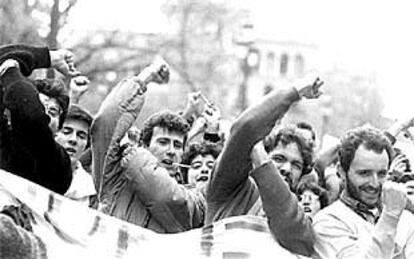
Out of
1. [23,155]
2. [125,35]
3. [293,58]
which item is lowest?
[293,58]

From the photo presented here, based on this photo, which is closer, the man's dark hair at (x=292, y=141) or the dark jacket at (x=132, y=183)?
the man's dark hair at (x=292, y=141)

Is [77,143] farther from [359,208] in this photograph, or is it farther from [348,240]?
[348,240]

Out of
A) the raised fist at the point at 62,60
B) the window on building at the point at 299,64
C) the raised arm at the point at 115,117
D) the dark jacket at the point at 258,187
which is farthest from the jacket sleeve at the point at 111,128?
the window on building at the point at 299,64

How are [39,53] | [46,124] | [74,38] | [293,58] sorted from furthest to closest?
[293,58] → [74,38] → [39,53] → [46,124]

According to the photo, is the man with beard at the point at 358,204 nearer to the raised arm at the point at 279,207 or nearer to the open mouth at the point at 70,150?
the raised arm at the point at 279,207

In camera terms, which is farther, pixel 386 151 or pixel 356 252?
pixel 386 151

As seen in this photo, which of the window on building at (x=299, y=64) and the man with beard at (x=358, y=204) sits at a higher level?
the man with beard at (x=358, y=204)

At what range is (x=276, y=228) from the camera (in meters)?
4.96

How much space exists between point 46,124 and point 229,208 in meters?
0.90

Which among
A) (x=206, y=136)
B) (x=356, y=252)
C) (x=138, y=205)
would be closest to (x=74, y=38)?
(x=206, y=136)

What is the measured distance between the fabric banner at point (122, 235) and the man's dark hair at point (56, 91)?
4.05 ft

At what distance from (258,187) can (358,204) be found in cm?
72

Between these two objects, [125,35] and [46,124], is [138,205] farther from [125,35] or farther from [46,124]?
[125,35]

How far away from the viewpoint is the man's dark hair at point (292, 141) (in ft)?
19.1
